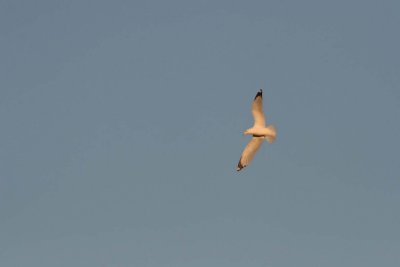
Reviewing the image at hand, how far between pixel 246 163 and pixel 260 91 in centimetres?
632

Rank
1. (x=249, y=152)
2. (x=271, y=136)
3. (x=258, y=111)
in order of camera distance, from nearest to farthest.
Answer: (x=271, y=136)
(x=258, y=111)
(x=249, y=152)

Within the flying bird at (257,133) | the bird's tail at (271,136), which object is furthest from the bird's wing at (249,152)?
the bird's tail at (271,136)

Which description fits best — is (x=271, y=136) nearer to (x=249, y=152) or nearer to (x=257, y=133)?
(x=257, y=133)

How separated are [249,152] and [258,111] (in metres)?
3.90

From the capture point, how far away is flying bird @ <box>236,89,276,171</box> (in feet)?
220

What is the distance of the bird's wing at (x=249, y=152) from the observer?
6912cm

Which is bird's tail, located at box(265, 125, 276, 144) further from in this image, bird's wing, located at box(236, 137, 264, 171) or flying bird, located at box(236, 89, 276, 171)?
bird's wing, located at box(236, 137, 264, 171)

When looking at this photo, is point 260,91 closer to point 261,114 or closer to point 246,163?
point 261,114

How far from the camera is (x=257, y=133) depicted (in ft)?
222

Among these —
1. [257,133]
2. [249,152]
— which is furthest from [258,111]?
[249,152]

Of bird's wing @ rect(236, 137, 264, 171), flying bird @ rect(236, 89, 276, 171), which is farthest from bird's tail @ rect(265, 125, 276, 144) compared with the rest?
bird's wing @ rect(236, 137, 264, 171)

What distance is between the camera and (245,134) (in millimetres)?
68500

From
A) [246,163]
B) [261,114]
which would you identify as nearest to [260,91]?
[261,114]

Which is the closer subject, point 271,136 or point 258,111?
point 271,136
